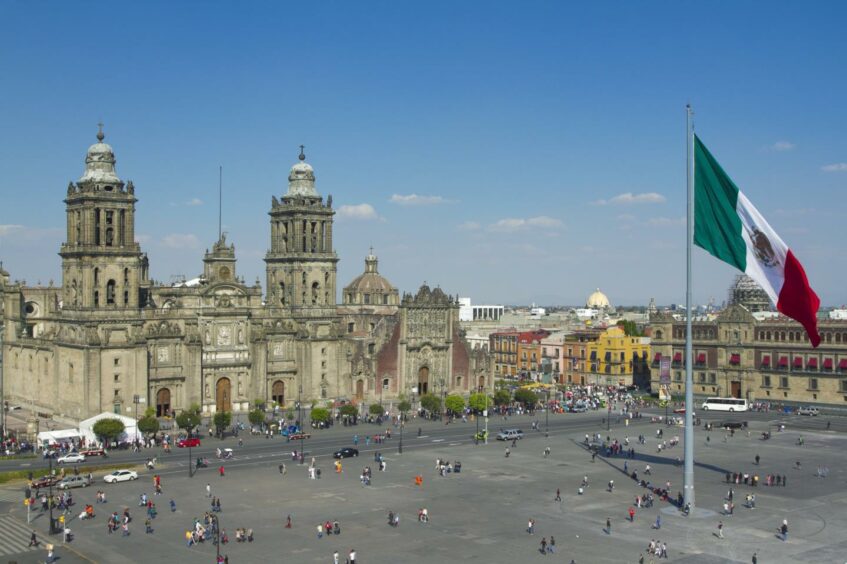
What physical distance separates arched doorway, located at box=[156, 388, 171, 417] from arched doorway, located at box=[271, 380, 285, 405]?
13.8m

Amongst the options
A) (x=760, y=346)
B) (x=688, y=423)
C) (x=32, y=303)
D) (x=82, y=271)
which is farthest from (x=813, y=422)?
(x=32, y=303)

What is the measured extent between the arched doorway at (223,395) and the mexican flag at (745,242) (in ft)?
219

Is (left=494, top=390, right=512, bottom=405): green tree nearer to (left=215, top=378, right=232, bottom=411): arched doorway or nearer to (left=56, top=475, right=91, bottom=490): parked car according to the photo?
(left=215, top=378, right=232, bottom=411): arched doorway

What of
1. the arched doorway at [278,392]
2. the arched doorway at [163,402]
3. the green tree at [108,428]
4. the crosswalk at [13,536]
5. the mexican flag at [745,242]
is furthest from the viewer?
the arched doorway at [278,392]

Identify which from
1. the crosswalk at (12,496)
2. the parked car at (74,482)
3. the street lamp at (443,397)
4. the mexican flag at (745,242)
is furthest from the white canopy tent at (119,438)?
the mexican flag at (745,242)

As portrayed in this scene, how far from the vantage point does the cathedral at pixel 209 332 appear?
329 ft

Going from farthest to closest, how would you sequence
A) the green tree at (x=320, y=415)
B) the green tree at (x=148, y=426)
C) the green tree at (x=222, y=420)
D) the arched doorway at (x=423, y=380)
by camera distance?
the arched doorway at (x=423, y=380) < the green tree at (x=320, y=415) < the green tree at (x=222, y=420) < the green tree at (x=148, y=426)

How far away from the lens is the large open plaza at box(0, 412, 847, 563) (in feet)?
172

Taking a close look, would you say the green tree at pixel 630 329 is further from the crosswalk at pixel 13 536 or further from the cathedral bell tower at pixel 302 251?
the crosswalk at pixel 13 536

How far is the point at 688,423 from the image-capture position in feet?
191

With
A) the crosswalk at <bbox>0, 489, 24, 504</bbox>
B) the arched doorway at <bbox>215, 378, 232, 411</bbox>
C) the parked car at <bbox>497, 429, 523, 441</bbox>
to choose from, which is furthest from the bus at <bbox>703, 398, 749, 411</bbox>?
the crosswalk at <bbox>0, 489, 24, 504</bbox>

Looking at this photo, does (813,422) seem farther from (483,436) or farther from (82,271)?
(82,271)

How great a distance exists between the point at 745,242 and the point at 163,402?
6929cm

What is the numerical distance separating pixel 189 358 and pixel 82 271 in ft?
45.9
